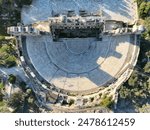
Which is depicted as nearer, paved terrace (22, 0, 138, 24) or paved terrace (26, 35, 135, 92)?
paved terrace (26, 35, 135, 92)

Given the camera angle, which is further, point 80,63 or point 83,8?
point 83,8

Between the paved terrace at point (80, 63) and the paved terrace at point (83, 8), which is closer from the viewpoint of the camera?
the paved terrace at point (80, 63)

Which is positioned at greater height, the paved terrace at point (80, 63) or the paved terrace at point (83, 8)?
the paved terrace at point (83, 8)

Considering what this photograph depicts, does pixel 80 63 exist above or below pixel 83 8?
below

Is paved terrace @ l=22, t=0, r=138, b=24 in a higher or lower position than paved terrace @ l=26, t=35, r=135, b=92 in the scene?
higher

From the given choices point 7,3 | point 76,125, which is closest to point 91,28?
point 7,3
